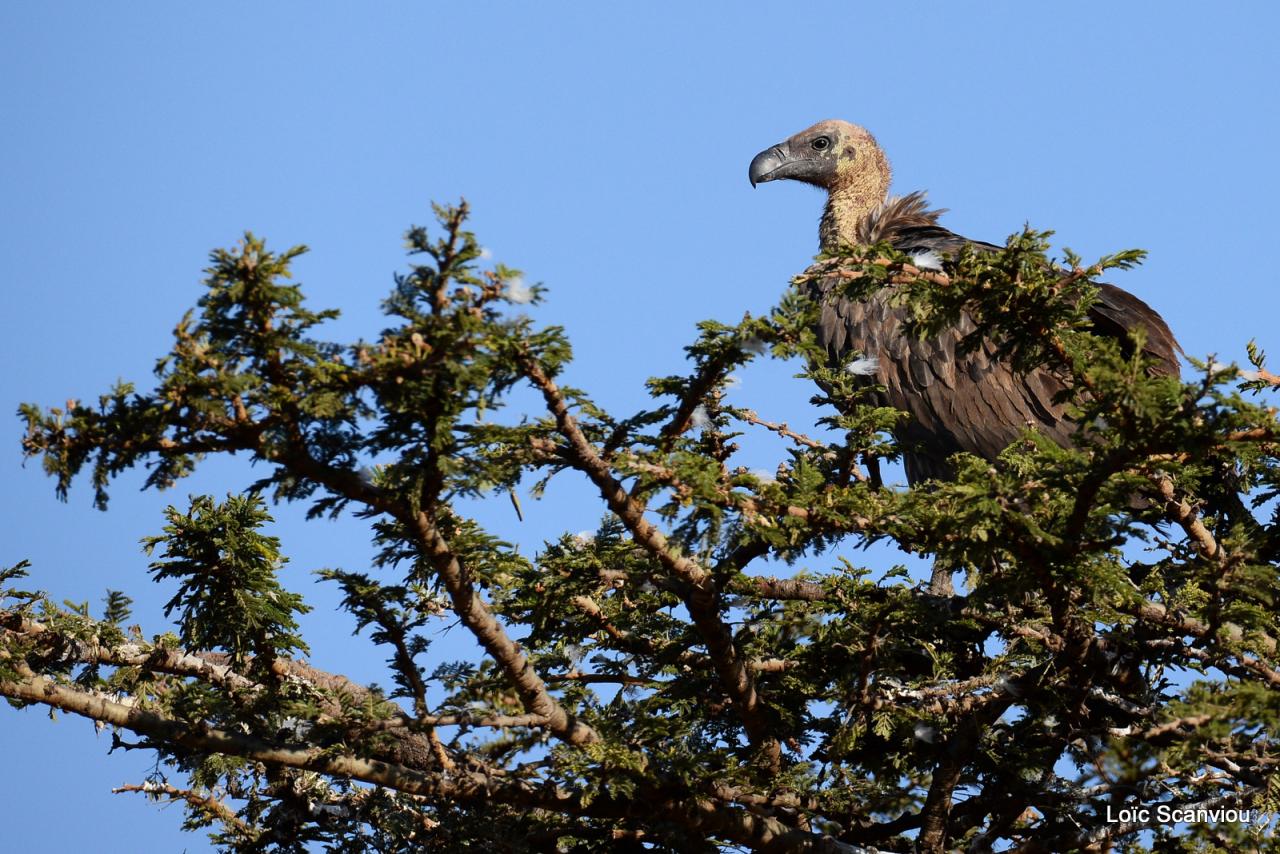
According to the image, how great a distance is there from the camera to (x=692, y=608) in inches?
174

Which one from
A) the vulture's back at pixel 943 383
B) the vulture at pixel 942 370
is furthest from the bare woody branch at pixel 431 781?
the vulture's back at pixel 943 383

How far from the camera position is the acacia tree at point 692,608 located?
3322mm

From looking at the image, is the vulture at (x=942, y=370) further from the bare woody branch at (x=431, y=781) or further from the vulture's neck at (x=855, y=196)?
the bare woody branch at (x=431, y=781)

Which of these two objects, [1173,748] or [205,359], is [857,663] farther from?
[205,359]

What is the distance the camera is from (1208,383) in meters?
3.42

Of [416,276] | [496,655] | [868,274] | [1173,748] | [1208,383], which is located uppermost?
[868,274]

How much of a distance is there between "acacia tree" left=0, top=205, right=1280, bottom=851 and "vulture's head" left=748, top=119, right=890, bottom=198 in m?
5.13

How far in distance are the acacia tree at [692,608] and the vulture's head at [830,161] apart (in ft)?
16.8

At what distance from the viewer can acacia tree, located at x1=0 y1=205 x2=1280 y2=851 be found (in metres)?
3.32

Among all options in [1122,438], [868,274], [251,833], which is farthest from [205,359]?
[251,833]

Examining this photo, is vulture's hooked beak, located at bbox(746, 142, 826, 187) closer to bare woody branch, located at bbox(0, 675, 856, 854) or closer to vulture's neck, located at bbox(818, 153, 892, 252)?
vulture's neck, located at bbox(818, 153, 892, 252)

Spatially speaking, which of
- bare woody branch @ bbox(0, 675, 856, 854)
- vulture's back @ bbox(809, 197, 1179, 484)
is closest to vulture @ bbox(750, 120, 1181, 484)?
vulture's back @ bbox(809, 197, 1179, 484)

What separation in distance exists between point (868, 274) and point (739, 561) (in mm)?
1021

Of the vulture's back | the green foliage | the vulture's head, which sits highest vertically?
the vulture's head
